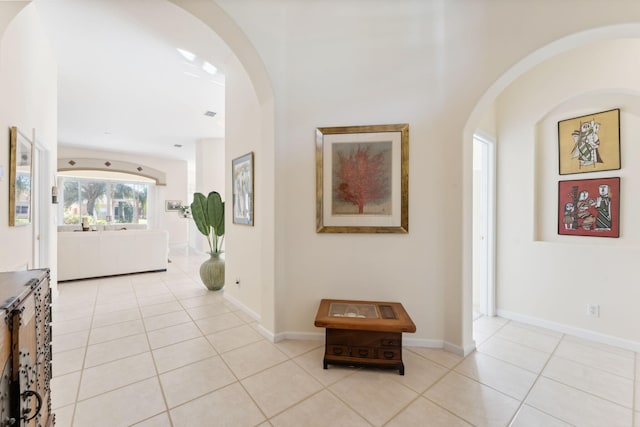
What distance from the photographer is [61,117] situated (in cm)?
548

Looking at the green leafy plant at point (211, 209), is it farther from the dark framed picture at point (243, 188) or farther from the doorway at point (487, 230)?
the doorway at point (487, 230)

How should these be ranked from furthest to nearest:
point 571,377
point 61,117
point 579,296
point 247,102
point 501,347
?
point 61,117 → point 247,102 → point 579,296 → point 501,347 → point 571,377

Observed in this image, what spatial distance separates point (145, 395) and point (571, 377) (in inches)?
120

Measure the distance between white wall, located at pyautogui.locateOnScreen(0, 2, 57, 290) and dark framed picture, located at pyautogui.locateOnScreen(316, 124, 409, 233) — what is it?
224 centimetres

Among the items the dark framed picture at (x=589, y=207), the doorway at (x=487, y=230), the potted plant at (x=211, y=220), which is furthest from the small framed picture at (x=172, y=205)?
the dark framed picture at (x=589, y=207)

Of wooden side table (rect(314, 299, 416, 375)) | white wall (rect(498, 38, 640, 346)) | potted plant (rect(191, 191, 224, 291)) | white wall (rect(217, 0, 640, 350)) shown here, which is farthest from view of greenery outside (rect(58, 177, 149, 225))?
white wall (rect(498, 38, 640, 346))

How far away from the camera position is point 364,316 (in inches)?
81.2

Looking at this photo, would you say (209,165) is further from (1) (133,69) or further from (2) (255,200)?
(2) (255,200)

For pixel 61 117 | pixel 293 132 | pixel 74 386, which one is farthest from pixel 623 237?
pixel 61 117

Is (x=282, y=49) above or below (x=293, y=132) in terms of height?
above

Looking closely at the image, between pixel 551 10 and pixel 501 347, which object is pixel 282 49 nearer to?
pixel 551 10

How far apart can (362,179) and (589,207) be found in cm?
228

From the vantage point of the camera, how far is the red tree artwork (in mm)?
2338

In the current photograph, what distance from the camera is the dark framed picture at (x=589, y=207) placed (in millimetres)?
2406
